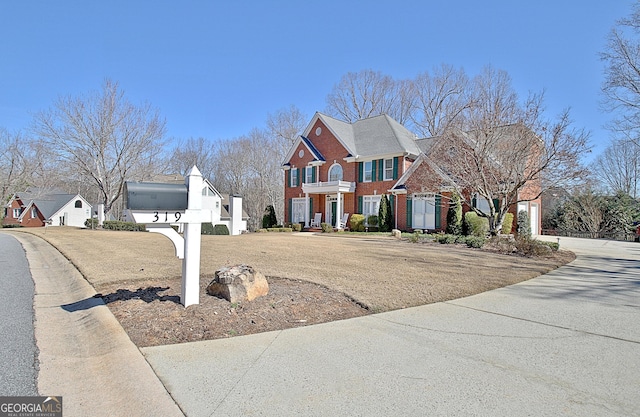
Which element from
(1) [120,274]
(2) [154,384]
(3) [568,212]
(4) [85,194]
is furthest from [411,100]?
(4) [85,194]

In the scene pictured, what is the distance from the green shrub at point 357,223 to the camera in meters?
24.8

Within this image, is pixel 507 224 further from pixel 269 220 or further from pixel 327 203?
pixel 269 220

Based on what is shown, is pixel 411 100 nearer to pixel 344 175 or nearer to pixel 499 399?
pixel 344 175

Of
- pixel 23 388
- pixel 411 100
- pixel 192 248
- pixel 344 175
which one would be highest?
pixel 411 100

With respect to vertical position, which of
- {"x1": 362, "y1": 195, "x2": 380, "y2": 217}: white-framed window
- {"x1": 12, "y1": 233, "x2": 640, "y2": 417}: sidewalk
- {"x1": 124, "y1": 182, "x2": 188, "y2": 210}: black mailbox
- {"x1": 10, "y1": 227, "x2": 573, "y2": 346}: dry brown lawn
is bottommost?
{"x1": 12, "y1": 233, "x2": 640, "y2": 417}: sidewalk

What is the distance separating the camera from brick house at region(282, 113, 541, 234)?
2272 centimetres

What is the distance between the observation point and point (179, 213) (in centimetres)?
445

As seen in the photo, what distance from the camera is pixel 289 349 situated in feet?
11.6

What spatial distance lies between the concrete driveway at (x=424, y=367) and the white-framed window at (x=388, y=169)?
797 inches

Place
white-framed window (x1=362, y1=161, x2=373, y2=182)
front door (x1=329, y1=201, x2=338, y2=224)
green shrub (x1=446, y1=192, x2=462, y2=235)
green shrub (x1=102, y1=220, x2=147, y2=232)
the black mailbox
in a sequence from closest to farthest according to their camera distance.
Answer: the black mailbox
green shrub (x1=446, y1=192, x2=462, y2=235)
white-framed window (x1=362, y1=161, x2=373, y2=182)
green shrub (x1=102, y1=220, x2=147, y2=232)
front door (x1=329, y1=201, x2=338, y2=224)

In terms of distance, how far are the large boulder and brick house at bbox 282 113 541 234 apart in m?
16.1

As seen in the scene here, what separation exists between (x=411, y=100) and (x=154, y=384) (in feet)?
137

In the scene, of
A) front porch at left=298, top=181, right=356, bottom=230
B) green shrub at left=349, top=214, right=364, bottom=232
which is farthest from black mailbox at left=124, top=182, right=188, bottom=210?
front porch at left=298, top=181, right=356, bottom=230

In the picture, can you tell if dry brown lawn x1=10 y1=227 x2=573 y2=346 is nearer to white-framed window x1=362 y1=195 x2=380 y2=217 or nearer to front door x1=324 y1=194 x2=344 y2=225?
white-framed window x1=362 y1=195 x2=380 y2=217
